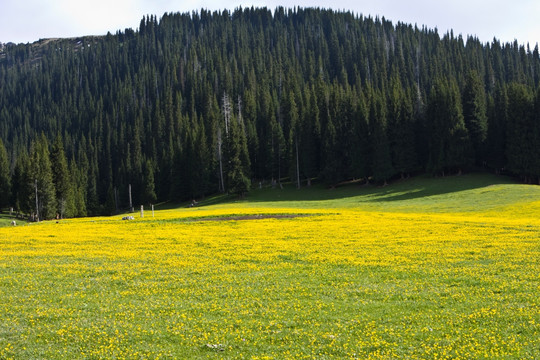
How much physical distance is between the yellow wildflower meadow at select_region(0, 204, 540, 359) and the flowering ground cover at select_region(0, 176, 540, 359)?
0.06m

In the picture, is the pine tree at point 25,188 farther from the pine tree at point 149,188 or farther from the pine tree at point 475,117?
the pine tree at point 475,117

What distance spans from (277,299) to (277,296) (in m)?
0.33

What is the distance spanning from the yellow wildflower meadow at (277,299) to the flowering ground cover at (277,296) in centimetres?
6

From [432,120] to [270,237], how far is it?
223ft

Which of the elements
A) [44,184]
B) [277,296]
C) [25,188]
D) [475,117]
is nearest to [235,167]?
[44,184]

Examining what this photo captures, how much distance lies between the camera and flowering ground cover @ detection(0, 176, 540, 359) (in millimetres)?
10609

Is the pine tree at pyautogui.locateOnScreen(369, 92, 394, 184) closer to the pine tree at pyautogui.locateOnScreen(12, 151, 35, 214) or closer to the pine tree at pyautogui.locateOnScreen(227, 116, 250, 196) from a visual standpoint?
the pine tree at pyautogui.locateOnScreen(227, 116, 250, 196)

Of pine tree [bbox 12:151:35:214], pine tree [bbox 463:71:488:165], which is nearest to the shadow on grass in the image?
pine tree [bbox 463:71:488:165]

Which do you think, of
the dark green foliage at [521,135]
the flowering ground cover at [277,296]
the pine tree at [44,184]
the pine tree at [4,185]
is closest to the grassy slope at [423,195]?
the dark green foliage at [521,135]

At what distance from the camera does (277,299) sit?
1473 centimetres

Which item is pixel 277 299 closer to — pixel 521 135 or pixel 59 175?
pixel 521 135

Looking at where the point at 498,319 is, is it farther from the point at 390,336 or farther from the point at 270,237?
the point at 270,237

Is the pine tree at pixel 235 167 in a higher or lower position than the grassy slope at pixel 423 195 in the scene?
higher

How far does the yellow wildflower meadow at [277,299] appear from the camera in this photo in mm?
10570
